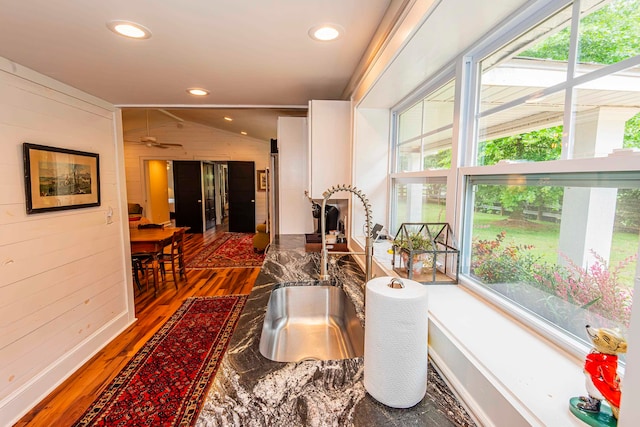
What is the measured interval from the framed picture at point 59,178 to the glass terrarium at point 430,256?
2403 millimetres

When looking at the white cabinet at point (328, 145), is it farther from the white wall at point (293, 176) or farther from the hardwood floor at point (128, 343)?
the hardwood floor at point (128, 343)

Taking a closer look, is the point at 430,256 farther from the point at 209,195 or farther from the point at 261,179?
the point at 209,195

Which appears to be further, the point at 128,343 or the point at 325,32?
the point at 128,343

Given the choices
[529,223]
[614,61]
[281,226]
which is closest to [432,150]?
[529,223]

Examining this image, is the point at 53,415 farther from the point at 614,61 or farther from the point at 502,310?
the point at 614,61

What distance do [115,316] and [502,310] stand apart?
10.6 ft

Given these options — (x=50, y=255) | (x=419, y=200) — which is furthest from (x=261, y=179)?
(x=419, y=200)

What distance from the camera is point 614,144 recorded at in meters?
0.66

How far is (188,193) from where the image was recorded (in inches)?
307

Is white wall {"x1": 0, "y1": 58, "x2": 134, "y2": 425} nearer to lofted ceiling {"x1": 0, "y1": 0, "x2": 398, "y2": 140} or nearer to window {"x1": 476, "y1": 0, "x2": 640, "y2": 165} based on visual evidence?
lofted ceiling {"x1": 0, "y1": 0, "x2": 398, "y2": 140}

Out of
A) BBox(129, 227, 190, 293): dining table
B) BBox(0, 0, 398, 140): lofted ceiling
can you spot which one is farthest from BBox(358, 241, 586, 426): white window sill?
BBox(129, 227, 190, 293): dining table

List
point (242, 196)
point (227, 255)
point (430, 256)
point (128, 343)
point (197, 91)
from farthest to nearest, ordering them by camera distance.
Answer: point (242, 196) → point (227, 255) → point (128, 343) → point (197, 91) → point (430, 256)

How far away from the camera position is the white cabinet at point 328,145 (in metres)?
2.22

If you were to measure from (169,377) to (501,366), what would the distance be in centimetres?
229
